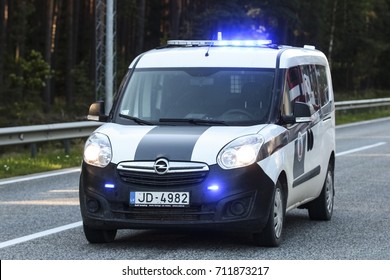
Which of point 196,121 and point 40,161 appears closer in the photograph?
point 196,121

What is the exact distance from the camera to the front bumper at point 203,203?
8125mm

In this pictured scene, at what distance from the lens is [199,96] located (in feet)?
30.3

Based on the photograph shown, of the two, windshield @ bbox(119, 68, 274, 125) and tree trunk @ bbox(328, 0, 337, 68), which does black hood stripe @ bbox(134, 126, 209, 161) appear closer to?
windshield @ bbox(119, 68, 274, 125)

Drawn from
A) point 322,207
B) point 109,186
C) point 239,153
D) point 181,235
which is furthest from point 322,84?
point 109,186

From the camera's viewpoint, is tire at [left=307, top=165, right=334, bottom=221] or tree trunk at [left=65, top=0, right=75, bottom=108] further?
tree trunk at [left=65, top=0, right=75, bottom=108]

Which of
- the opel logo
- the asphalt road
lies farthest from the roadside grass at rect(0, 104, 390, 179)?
the opel logo

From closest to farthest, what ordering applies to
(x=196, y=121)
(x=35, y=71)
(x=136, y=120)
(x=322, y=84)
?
(x=196, y=121) → (x=136, y=120) → (x=322, y=84) → (x=35, y=71)

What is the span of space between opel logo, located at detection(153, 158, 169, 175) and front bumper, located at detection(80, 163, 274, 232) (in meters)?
0.14

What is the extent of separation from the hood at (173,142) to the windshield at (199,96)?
0.31m

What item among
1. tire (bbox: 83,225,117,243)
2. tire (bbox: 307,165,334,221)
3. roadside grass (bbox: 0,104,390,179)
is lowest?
roadside grass (bbox: 0,104,390,179)

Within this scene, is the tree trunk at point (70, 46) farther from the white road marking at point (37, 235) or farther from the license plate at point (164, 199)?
the license plate at point (164, 199)

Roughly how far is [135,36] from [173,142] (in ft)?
229

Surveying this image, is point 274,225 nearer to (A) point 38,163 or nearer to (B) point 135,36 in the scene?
(A) point 38,163

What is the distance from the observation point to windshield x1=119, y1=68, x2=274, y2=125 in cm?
902
